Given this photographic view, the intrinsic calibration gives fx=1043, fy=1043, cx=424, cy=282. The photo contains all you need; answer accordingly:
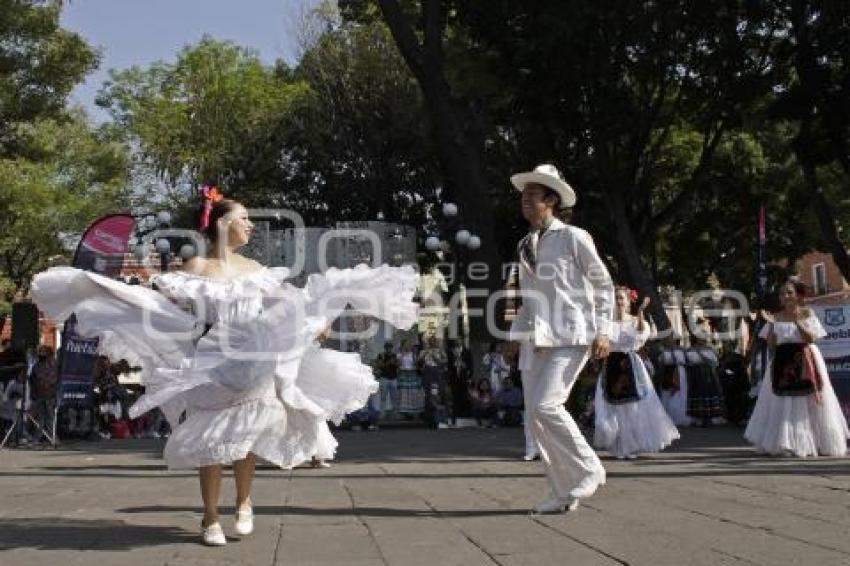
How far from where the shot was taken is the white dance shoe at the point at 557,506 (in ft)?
21.5

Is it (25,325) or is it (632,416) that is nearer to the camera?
(632,416)

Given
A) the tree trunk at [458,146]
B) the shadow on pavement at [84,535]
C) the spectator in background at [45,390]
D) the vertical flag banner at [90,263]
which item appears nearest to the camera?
the shadow on pavement at [84,535]

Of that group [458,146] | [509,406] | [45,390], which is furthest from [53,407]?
[458,146]

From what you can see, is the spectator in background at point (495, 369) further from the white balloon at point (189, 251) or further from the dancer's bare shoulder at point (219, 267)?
the dancer's bare shoulder at point (219, 267)

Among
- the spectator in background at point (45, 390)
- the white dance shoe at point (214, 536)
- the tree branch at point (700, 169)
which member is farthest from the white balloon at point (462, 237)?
the white dance shoe at point (214, 536)

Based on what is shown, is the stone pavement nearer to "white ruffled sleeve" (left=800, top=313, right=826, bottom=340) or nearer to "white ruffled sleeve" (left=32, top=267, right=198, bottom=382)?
"white ruffled sleeve" (left=32, top=267, right=198, bottom=382)

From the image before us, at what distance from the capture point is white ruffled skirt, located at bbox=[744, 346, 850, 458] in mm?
10898

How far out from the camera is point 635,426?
37.4ft

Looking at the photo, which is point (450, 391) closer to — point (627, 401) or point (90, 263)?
point (90, 263)

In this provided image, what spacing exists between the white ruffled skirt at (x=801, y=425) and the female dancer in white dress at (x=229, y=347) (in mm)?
6281

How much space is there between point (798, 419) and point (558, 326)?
544 cm

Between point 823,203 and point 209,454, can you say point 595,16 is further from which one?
point 209,454

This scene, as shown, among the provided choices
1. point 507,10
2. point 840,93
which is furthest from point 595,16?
point 840,93

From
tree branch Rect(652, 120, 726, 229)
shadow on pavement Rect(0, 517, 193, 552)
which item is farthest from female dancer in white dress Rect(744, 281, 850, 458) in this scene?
tree branch Rect(652, 120, 726, 229)
